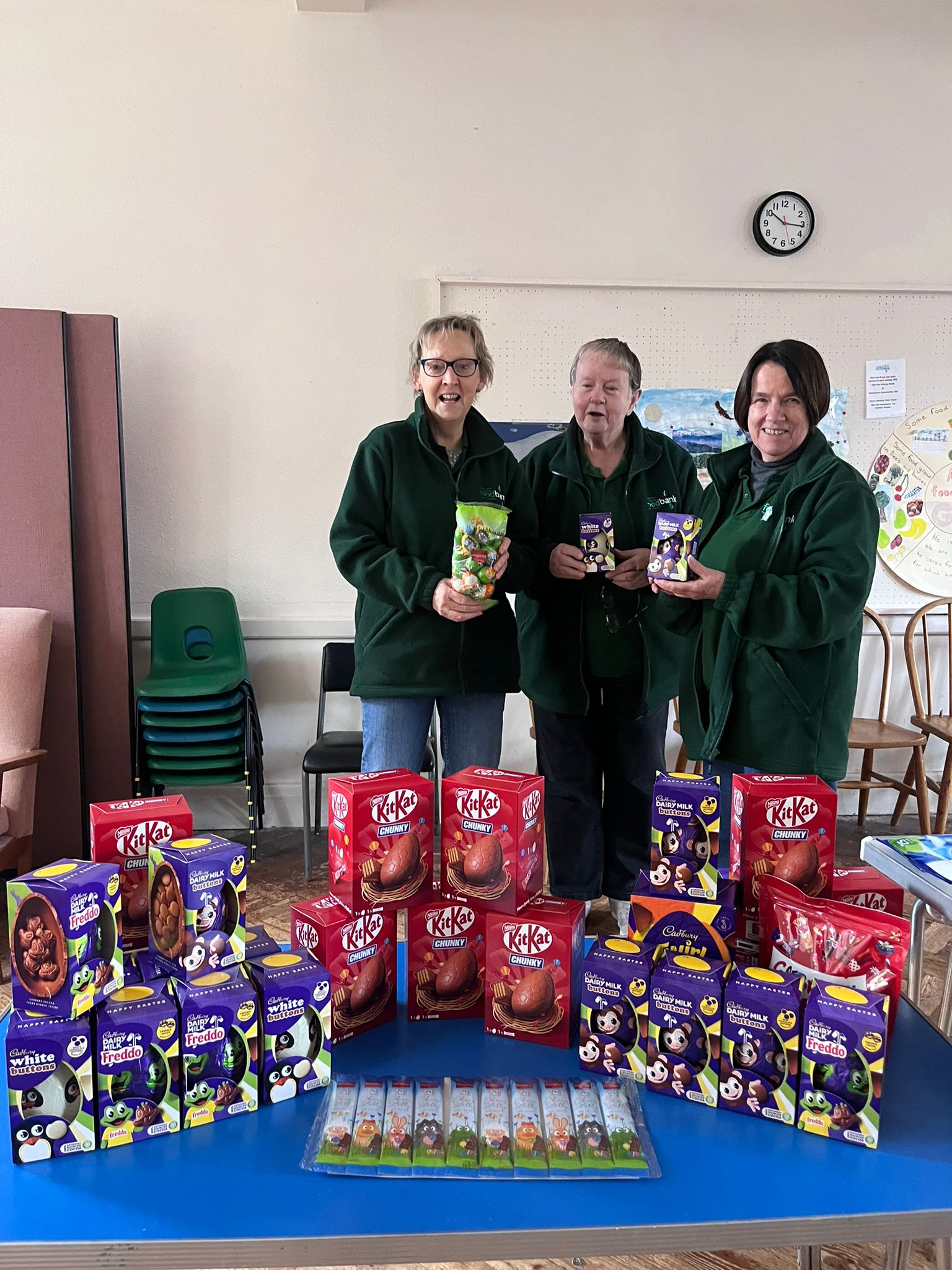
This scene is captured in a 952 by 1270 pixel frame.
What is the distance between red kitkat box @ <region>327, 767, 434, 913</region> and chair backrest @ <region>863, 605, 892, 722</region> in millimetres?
3131

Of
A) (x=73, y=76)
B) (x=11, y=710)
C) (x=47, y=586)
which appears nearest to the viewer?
(x=11, y=710)

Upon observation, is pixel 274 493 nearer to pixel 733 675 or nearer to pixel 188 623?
pixel 188 623

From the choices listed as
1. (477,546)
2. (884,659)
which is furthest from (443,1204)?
(884,659)

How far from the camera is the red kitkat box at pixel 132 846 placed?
1212 mm

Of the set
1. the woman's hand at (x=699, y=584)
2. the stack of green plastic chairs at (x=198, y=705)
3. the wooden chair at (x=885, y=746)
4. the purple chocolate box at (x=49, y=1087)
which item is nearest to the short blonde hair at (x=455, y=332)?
the woman's hand at (x=699, y=584)

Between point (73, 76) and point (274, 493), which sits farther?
point (274, 493)

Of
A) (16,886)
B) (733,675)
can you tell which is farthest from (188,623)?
(16,886)

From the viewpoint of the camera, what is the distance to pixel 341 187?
3703 mm

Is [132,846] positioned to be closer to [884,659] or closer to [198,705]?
[198,705]

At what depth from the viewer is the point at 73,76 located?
142 inches

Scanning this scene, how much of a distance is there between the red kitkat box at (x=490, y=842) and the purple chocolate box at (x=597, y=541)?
2.85 feet

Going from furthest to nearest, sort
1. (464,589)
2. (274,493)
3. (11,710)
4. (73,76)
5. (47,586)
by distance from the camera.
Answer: (274,493)
(73,76)
(47,586)
(11,710)
(464,589)

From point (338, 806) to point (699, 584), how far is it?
0.99 metres

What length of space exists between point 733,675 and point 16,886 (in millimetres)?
1487
